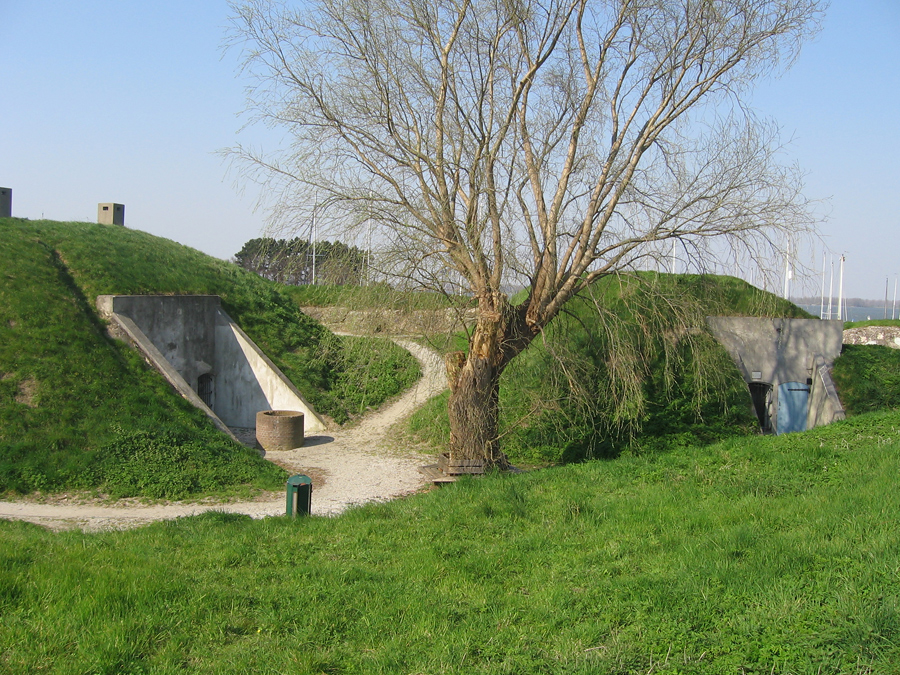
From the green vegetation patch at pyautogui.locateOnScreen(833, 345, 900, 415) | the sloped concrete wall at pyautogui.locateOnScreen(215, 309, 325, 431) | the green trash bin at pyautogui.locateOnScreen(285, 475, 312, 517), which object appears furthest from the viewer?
the sloped concrete wall at pyautogui.locateOnScreen(215, 309, 325, 431)

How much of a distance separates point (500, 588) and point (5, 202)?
2070cm

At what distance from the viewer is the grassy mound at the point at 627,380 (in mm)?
11156

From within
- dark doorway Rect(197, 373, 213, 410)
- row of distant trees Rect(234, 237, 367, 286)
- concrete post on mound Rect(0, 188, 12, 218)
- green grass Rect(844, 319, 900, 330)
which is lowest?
dark doorway Rect(197, 373, 213, 410)

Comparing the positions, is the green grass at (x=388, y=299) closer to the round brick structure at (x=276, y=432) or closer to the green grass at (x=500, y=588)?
the green grass at (x=500, y=588)

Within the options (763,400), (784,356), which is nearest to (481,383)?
(784,356)

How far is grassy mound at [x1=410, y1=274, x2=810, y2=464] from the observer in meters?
11.2

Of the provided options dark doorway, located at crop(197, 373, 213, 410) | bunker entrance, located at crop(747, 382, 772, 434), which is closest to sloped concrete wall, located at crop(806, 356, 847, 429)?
bunker entrance, located at crop(747, 382, 772, 434)

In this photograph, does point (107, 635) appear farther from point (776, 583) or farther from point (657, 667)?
point (776, 583)

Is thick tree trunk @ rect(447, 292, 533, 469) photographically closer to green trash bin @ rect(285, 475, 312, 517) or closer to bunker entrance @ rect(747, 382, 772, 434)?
green trash bin @ rect(285, 475, 312, 517)

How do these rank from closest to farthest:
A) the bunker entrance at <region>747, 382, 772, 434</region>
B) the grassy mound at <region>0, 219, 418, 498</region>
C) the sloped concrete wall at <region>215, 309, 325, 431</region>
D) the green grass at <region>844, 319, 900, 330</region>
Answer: the grassy mound at <region>0, 219, 418, 498</region> → the sloped concrete wall at <region>215, 309, 325, 431</region> → the bunker entrance at <region>747, 382, 772, 434</region> → the green grass at <region>844, 319, 900, 330</region>

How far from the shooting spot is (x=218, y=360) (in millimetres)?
19812

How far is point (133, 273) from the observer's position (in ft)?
60.0

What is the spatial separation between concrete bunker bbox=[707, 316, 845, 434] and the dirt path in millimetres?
8469

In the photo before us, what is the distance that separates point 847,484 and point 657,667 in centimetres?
477
